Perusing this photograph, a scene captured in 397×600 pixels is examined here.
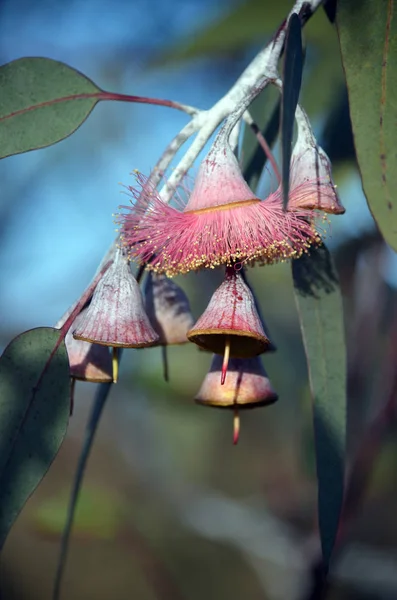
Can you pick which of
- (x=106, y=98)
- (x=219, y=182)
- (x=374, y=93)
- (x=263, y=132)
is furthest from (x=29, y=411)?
(x=263, y=132)

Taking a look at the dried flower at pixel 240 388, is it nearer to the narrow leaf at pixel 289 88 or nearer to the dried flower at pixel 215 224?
the dried flower at pixel 215 224

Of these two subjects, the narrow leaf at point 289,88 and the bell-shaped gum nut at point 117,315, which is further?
the bell-shaped gum nut at point 117,315

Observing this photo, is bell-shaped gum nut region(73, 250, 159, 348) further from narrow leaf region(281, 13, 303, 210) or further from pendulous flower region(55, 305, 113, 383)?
narrow leaf region(281, 13, 303, 210)

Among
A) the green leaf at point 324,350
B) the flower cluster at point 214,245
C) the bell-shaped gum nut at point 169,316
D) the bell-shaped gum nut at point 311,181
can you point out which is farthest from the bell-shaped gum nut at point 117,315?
the green leaf at point 324,350

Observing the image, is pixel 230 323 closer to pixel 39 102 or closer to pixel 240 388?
pixel 240 388

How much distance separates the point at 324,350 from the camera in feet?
3.58

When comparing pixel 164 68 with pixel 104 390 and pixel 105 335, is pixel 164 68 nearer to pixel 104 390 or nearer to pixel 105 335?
pixel 104 390

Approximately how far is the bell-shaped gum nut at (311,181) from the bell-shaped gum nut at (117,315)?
0.22m

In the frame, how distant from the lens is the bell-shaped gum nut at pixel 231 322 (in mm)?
784

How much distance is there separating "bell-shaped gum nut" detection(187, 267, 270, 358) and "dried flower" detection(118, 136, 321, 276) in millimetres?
36

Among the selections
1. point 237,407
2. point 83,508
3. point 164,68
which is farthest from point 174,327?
point 83,508

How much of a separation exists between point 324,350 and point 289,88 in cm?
48

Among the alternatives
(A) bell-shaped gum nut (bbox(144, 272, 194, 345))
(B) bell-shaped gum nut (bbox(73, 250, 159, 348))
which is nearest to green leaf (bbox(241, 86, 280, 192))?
(A) bell-shaped gum nut (bbox(144, 272, 194, 345))

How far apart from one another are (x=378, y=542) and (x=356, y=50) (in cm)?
275
